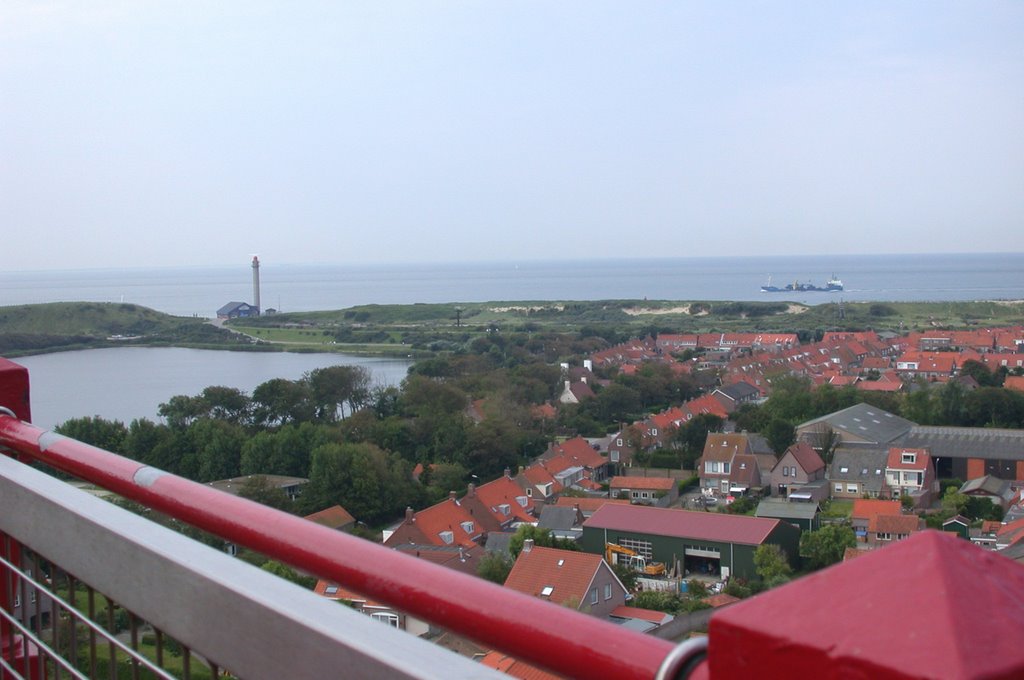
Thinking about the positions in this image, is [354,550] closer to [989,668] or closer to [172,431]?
[989,668]

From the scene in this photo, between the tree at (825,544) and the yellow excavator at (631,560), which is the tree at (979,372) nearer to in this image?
the tree at (825,544)

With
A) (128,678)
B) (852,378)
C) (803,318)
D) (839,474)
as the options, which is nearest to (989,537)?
(839,474)

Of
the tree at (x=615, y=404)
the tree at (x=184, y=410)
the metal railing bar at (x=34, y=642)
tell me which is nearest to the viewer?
the metal railing bar at (x=34, y=642)

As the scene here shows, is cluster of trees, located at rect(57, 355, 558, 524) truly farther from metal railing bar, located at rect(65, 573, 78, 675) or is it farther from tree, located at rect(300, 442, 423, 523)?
metal railing bar, located at rect(65, 573, 78, 675)

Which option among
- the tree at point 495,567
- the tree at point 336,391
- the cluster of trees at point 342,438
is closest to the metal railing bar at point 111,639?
the tree at point 495,567

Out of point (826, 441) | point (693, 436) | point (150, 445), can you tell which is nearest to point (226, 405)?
point (150, 445)

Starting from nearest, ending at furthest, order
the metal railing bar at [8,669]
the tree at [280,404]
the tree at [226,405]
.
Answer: the metal railing bar at [8,669]
the tree at [226,405]
the tree at [280,404]

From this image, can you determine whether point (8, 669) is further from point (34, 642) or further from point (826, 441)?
point (826, 441)

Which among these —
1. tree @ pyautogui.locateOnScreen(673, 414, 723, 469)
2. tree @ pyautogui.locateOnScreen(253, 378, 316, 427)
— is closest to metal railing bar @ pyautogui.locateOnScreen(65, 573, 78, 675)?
tree @ pyautogui.locateOnScreen(673, 414, 723, 469)
